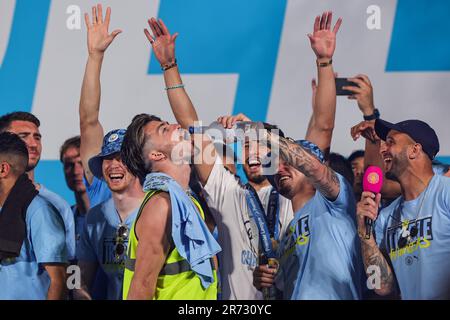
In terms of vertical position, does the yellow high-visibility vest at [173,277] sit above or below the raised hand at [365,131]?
below

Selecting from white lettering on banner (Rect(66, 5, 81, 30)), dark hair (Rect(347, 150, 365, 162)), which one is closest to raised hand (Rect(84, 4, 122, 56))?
white lettering on banner (Rect(66, 5, 81, 30))

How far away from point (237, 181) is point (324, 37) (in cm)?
93

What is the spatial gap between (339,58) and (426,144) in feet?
2.62

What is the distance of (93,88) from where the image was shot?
4852mm

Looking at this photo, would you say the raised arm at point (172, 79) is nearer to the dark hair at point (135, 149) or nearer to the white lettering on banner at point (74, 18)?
the dark hair at point (135, 149)

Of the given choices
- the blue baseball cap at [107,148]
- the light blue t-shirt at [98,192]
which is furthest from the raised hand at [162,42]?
the light blue t-shirt at [98,192]

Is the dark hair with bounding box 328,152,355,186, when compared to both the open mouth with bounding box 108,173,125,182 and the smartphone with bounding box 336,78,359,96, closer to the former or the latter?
the smartphone with bounding box 336,78,359,96

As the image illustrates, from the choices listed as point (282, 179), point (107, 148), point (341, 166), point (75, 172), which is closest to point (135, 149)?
point (107, 148)

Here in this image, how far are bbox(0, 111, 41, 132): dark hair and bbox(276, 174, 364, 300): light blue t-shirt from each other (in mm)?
1627

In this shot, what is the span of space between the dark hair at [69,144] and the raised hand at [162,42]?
722mm

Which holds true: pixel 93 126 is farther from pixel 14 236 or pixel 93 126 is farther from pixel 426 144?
pixel 426 144

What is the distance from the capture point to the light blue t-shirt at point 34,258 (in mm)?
4547
